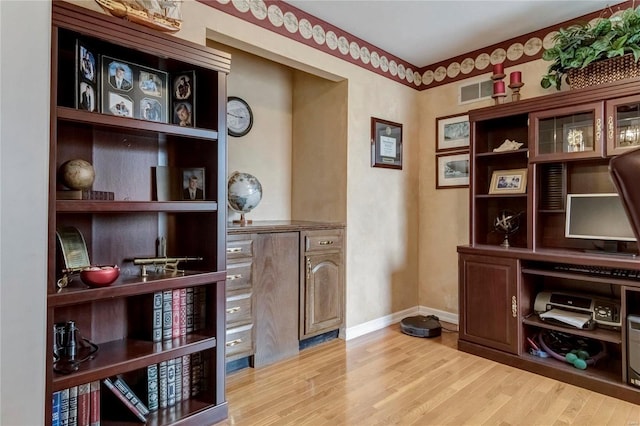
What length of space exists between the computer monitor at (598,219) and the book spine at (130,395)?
9.51 feet

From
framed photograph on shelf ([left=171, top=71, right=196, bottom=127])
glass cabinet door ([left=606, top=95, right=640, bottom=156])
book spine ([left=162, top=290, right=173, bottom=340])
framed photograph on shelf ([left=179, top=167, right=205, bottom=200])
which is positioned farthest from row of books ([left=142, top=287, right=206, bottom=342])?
glass cabinet door ([left=606, top=95, right=640, bottom=156])

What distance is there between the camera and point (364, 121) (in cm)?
325

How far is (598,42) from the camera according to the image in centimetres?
236

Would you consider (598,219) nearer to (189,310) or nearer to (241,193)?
(241,193)

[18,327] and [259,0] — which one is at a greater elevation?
[259,0]

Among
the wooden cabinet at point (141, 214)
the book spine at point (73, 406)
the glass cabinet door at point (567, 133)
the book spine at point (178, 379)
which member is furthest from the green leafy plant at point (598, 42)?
the book spine at point (73, 406)

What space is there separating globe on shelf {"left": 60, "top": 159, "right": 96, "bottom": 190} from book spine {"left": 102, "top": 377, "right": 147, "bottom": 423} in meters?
0.90

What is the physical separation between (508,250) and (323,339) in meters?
1.61

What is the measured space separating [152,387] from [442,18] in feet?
10.3

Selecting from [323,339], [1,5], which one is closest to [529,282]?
[323,339]

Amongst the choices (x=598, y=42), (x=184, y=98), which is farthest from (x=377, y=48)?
(x=184, y=98)

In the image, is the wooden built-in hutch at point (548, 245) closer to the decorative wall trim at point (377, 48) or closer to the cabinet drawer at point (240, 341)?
the decorative wall trim at point (377, 48)

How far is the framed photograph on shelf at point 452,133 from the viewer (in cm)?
346

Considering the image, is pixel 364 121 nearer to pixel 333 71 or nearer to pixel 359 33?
pixel 333 71
